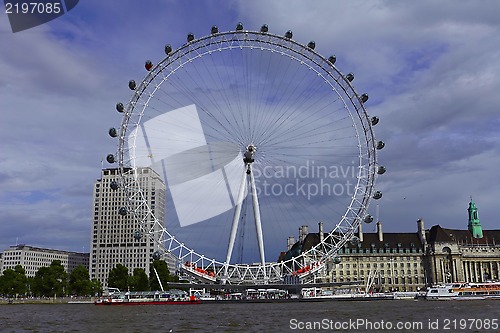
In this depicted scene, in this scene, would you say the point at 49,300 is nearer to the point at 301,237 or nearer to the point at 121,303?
the point at 121,303

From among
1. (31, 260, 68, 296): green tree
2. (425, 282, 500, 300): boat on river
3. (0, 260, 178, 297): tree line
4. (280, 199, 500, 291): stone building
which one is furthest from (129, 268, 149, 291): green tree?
(425, 282, 500, 300): boat on river

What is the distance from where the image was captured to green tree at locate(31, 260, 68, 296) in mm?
131375

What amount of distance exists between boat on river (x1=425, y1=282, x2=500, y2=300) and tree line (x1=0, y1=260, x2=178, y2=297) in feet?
214

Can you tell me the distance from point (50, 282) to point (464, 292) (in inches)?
3482

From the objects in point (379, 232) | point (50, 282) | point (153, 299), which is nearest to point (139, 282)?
point (50, 282)

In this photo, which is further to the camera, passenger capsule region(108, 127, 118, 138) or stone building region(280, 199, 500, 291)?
stone building region(280, 199, 500, 291)

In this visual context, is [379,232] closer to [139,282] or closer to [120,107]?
[139,282]

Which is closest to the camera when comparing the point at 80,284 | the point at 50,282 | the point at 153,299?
the point at 153,299

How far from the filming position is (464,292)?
4348 inches

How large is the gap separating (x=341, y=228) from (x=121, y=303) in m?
48.0

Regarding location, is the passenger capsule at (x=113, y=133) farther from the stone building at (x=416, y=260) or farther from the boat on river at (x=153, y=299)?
the stone building at (x=416, y=260)

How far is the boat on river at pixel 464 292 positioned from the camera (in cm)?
10769

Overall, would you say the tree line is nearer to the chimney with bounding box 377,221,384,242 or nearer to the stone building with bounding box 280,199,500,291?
the stone building with bounding box 280,199,500,291

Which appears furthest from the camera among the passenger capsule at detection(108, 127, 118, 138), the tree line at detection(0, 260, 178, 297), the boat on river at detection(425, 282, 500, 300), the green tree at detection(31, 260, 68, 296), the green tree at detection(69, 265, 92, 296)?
the green tree at detection(69, 265, 92, 296)
